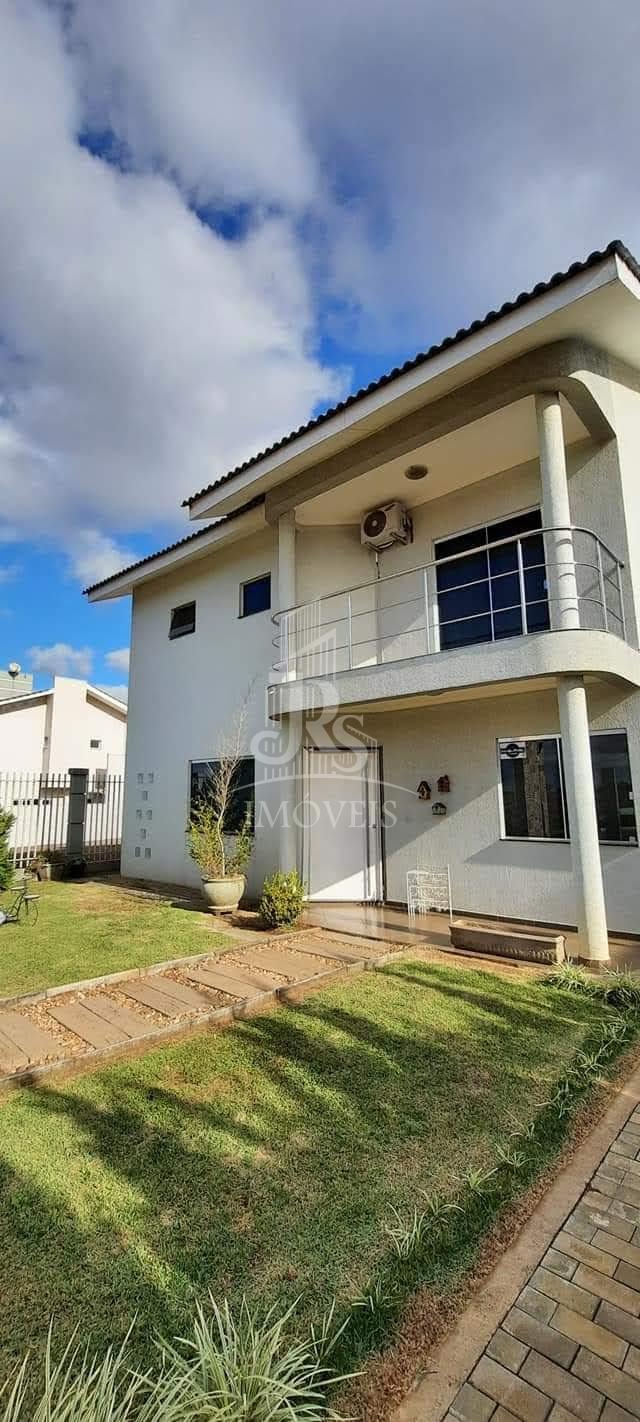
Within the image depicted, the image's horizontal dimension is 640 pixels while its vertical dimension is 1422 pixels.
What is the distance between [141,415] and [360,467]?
9.07 metres

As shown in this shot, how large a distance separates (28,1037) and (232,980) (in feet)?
6.82

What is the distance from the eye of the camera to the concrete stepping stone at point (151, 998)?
5.54 meters

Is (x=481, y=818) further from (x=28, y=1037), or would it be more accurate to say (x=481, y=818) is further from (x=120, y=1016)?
(x=28, y=1037)

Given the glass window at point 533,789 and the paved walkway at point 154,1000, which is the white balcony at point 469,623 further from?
the paved walkway at point 154,1000

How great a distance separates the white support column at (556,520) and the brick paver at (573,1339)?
18.4 feet

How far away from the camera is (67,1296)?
2.45 meters

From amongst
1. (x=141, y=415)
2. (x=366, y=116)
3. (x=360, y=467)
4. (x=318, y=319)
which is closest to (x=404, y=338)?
(x=318, y=319)

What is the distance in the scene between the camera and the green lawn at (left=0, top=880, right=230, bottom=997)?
6.80 m

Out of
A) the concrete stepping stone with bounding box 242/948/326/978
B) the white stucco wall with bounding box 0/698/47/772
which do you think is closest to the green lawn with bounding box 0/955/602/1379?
the concrete stepping stone with bounding box 242/948/326/978

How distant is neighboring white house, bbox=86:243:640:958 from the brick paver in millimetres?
4353

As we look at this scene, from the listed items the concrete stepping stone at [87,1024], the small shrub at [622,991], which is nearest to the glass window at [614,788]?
the small shrub at [622,991]

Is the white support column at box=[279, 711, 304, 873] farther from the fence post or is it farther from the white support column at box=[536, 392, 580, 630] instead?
the fence post

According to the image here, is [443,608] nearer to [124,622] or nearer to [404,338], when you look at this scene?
[404,338]

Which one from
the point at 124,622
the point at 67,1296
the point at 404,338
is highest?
the point at 404,338
